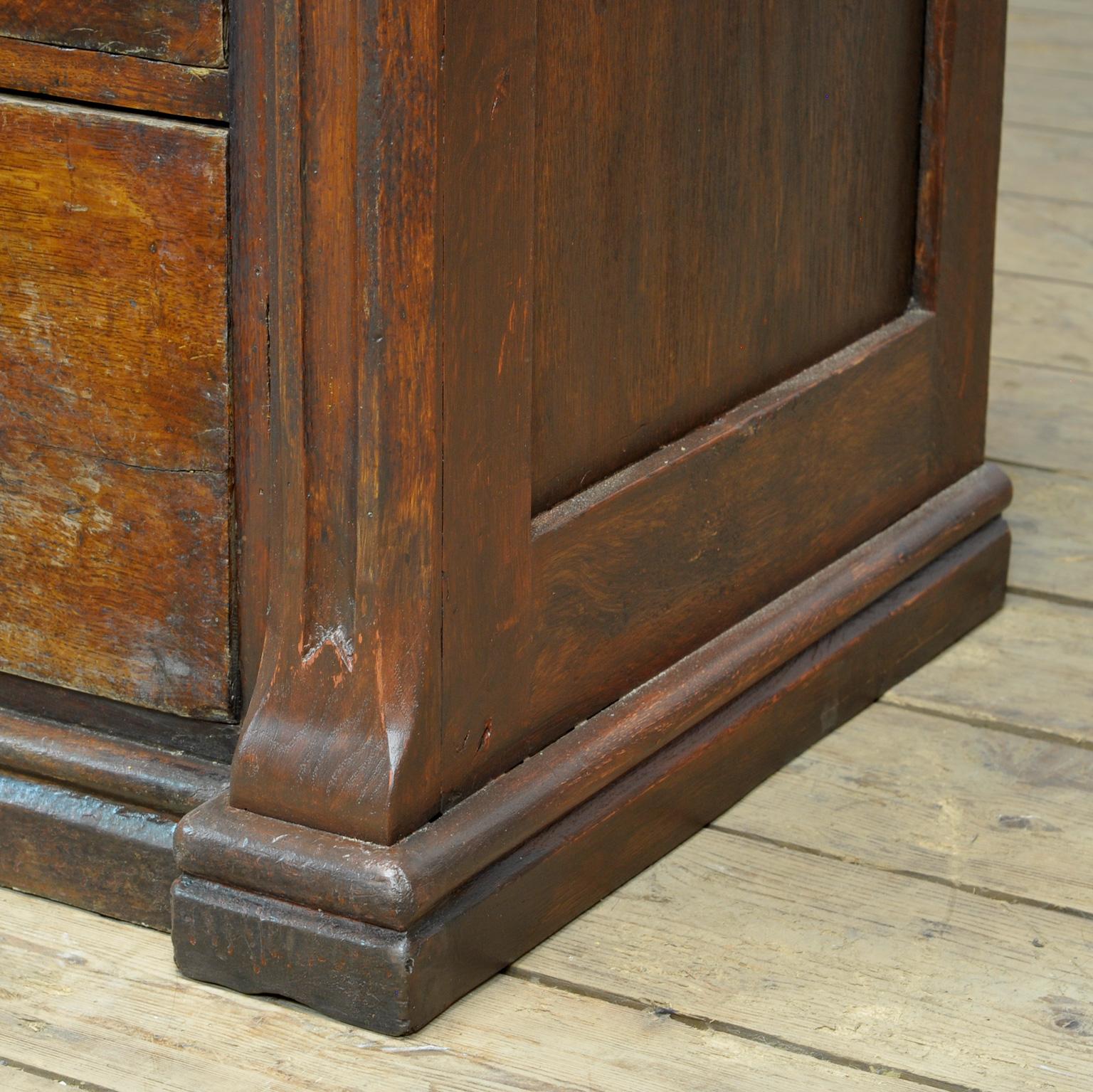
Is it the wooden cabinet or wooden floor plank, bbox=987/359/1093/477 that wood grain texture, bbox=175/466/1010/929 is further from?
wooden floor plank, bbox=987/359/1093/477

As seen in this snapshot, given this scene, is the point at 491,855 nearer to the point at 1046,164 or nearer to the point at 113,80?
the point at 113,80

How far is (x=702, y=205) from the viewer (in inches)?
50.4

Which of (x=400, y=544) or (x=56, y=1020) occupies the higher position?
(x=400, y=544)

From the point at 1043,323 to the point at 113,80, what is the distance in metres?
1.48

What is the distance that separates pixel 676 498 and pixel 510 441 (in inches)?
8.1

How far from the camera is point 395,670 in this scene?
108 centimetres

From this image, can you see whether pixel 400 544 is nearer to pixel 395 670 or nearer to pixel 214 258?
pixel 395 670

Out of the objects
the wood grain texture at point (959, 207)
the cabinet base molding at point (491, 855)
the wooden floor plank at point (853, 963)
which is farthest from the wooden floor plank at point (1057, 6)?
the wooden floor plank at point (853, 963)

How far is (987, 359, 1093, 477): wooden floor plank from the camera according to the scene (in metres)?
2.00

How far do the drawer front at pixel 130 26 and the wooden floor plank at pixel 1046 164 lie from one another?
192cm

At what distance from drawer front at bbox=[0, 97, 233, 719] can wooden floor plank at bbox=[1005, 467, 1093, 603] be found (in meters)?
0.86

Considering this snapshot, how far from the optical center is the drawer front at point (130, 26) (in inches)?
41.5

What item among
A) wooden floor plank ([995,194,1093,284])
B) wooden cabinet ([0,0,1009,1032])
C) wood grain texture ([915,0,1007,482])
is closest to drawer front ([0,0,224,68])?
wooden cabinet ([0,0,1009,1032])

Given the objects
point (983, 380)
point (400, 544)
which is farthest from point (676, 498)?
point (983, 380)
